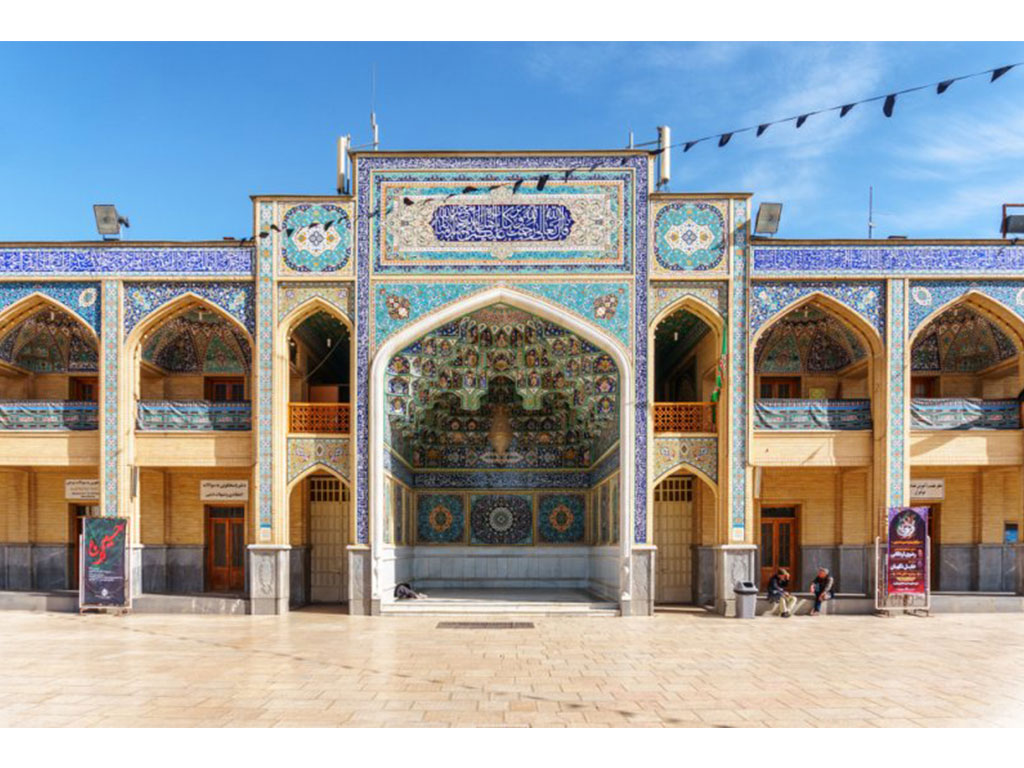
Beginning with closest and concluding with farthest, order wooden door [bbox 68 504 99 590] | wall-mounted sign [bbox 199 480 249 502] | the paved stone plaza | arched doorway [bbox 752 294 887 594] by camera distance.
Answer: the paved stone plaza < arched doorway [bbox 752 294 887 594] < wall-mounted sign [bbox 199 480 249 502] < wooden door [bbox 68 504 99 590]

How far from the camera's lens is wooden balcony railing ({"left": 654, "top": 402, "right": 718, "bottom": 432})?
47.1 ft

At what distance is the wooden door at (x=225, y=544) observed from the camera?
16266mm

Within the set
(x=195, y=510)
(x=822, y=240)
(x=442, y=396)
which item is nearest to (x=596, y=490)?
(x=442, y=396)

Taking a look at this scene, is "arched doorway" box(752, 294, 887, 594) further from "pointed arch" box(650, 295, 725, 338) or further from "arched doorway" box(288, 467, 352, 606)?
"arched doorway" box(288, 467, 352, 606)

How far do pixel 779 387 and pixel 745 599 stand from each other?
15.3 feet

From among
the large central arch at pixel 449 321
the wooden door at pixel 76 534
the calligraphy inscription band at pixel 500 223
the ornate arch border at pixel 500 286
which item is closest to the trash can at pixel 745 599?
the large central arch at pixel 449 321

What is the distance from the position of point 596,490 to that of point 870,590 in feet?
17.9

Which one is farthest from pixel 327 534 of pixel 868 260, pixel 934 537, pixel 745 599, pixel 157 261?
pixel 934 537

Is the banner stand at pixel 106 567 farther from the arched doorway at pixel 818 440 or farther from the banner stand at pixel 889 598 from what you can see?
the banner stand at pixel 889 598

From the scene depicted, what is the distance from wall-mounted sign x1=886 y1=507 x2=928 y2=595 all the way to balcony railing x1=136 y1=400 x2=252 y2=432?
11.2 meters

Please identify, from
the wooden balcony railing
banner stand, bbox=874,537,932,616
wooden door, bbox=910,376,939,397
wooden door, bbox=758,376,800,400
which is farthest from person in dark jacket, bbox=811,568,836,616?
wooden door, bbox=910,376,939,397

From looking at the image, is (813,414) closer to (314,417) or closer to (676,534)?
(676,534)

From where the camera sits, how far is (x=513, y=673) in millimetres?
8898

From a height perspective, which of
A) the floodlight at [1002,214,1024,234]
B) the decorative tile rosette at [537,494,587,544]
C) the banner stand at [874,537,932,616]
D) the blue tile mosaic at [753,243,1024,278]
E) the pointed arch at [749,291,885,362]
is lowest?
the banner stand at [874,537,932,616]
